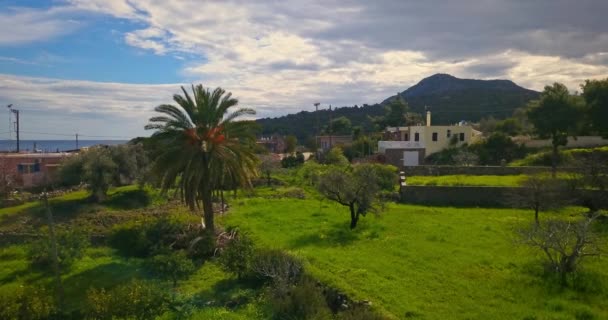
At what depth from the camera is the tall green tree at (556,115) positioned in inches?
1393

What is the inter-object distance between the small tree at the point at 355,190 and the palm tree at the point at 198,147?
387 cm

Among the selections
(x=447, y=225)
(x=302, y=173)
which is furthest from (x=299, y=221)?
(x=302, y=173)

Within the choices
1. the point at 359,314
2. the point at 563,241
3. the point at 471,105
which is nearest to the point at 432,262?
the point at 563,241

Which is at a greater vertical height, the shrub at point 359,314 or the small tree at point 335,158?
the small tree at point 335,158

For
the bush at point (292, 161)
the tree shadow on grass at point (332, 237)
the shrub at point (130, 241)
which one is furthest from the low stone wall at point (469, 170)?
the shrub at point (130, 241)

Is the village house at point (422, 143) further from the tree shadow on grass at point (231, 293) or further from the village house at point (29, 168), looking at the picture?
the tree shadow on grass at point (231, 293)

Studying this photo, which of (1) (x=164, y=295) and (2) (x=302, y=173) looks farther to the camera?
(2) (x=302, y=173)

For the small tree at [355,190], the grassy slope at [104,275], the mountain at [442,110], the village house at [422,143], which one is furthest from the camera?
the mountain at [442,110]

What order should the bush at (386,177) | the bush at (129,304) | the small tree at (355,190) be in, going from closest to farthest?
the bush at (129,304), the small tree at (355,190), the bush at (386,177)

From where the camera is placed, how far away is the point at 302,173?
34594 millimetres

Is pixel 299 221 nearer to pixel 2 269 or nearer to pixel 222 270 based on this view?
pixel 222 270

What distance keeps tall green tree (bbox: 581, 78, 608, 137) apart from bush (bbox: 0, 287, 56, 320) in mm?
38568

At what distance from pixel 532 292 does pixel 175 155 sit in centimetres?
1318

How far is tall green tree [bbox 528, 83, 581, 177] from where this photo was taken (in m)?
35.4
